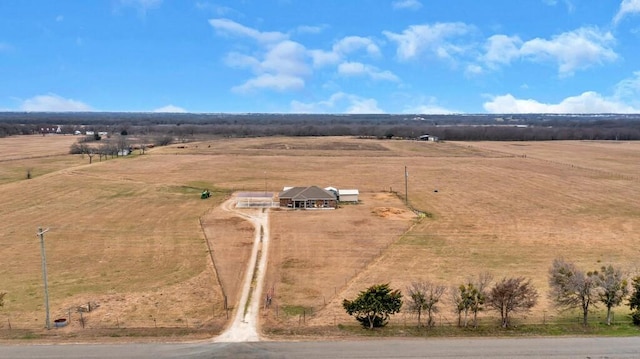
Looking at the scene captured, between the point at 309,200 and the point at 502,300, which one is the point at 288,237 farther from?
the point at 502,300

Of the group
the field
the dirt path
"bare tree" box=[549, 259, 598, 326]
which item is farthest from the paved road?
the field

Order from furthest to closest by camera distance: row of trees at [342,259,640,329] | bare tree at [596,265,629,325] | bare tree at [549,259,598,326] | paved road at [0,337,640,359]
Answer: bare tree at [549,259,598,326] → bare tree at [596,265,629,325] → row of trees at [342,259,640,329] → paved road at [0,337,640,359]

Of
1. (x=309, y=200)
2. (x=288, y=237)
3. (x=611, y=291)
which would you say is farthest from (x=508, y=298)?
(x=309, y=200)

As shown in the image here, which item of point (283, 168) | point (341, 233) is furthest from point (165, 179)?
point (341, 233)

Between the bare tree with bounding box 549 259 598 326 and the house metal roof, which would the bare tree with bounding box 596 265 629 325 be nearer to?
the bare tree with bounding box 549 259 598 326

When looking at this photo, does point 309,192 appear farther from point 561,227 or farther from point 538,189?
point 538,189

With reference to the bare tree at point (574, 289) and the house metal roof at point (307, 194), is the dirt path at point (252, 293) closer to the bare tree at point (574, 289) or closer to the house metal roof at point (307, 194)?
the house metal roof at point (307, 194)
